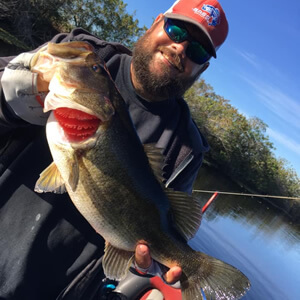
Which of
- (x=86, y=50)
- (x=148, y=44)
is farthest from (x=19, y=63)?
(x=148, y=44)

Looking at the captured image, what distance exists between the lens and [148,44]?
128 inches

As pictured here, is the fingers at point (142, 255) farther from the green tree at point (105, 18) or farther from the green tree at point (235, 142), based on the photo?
the green tree at point (235, 142)

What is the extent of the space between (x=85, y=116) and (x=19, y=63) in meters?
0.60

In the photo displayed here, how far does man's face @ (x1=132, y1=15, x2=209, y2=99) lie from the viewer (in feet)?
9.69

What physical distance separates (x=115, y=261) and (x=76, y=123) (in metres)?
1.24

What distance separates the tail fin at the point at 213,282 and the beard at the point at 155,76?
163 centimetres

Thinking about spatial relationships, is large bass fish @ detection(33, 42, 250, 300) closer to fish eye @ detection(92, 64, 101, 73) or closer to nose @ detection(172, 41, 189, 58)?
fish eye @ detection(92, 64, 101, 73)

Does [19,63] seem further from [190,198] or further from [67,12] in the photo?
[67,12]

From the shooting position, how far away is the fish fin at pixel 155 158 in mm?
2611

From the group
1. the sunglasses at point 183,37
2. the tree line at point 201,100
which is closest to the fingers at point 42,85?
the sunglasses at point 183,37

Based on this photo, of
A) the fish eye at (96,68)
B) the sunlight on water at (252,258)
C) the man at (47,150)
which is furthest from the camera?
the sunlight on water at (252,258)

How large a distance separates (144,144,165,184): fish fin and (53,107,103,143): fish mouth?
1.74 ft

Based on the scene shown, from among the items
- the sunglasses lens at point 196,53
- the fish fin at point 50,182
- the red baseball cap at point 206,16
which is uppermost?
the red baseball cap at point 206,16

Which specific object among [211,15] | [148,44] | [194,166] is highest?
[211,15]
